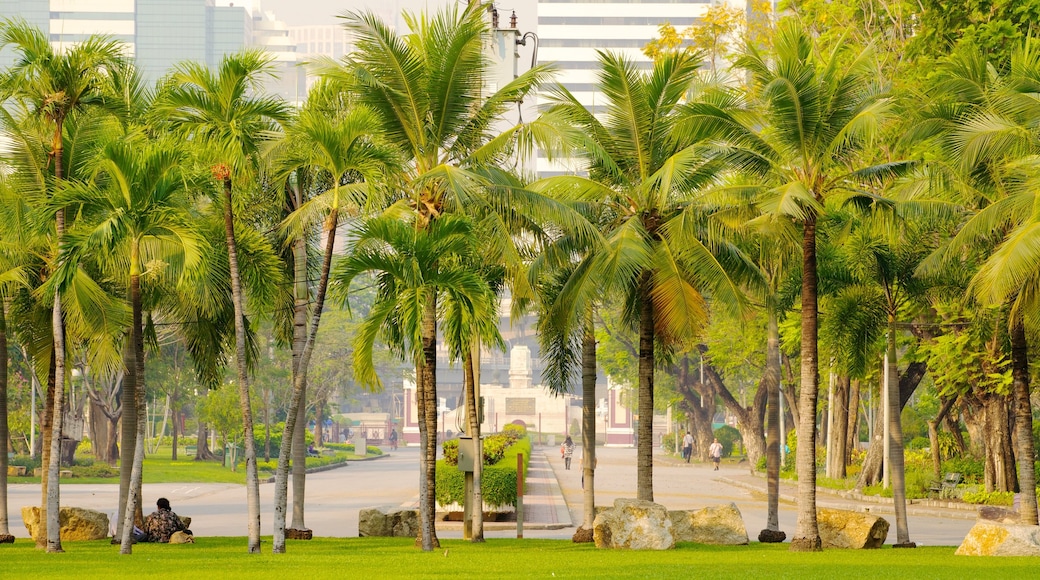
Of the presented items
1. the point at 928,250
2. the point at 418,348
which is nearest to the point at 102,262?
the point at 418,348

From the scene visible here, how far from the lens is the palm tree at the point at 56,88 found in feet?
64.0

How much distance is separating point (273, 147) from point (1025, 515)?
14.0 meters

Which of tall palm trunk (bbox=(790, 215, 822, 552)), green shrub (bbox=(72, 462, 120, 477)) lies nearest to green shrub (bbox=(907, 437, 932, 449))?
green shrub (bbox=(72, 462, 120, 477))

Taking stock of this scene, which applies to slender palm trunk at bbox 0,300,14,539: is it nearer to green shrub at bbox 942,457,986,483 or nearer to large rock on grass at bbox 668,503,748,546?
large rock on grass at bbox 668,503,748,546

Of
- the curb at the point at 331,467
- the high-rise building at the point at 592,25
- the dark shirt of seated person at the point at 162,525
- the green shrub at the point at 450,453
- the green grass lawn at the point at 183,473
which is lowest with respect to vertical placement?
the curb at the point at 331,467

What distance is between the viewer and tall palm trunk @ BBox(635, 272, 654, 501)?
71.6 ft

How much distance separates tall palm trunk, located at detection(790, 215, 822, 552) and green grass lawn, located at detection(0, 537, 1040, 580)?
0.47 metres

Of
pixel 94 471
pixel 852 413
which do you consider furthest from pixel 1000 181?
pixel 94 471

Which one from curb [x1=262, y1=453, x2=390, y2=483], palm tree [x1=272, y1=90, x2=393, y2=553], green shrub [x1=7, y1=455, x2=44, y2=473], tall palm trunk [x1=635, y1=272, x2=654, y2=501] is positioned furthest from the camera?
curb [x1=262, y1=453, x2=390, y2=483]

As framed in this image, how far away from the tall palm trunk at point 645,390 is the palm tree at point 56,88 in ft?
30.4

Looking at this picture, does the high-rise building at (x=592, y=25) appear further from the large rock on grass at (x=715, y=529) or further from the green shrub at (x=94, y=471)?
the large rock on grass at (x=715, y=529)

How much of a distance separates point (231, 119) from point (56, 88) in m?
3.03

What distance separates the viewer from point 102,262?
805 inches

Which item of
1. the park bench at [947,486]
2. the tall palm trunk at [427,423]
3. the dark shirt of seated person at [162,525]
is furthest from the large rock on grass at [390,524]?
the park bench at [947,486]
